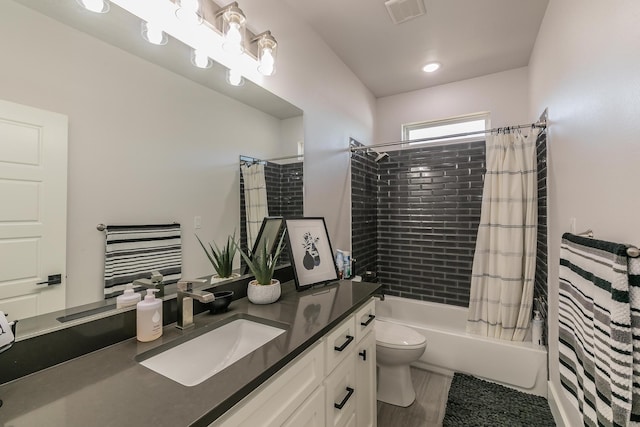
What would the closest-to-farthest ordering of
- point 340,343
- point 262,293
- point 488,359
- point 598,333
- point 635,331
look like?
point 635,331 → point 598,333 → point 340,343 → point 262,293 → point 488,359

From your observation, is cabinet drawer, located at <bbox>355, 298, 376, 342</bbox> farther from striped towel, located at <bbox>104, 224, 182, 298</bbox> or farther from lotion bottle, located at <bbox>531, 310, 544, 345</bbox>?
lotion bottle, located at <bbox>531, 310, 544, 345</bbox>

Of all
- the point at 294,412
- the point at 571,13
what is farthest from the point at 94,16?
the point at 571,13

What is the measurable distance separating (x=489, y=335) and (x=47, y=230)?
2.74 m

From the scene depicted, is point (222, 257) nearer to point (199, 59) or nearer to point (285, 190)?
point (285, 190)

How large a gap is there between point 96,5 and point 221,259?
3.41 ft

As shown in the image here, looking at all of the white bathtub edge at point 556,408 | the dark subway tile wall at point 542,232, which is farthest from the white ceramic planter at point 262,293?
the dark subway tile wall at point 542,232

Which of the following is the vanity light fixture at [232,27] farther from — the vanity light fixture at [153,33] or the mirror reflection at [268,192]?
the mirror reflection at [268,192]

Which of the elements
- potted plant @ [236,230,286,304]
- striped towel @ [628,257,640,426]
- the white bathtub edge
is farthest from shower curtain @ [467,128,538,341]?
potted plant @ [236,230,286,304]

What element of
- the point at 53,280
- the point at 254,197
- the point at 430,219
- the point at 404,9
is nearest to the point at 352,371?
the point at 254,197

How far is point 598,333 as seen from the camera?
0.86 m

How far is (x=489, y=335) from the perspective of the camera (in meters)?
2.21

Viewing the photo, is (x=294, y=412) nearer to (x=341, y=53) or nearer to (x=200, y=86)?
(x=200, y=86)

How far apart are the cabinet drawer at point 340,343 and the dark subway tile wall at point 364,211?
138 cm

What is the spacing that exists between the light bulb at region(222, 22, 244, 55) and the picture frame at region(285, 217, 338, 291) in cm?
94
